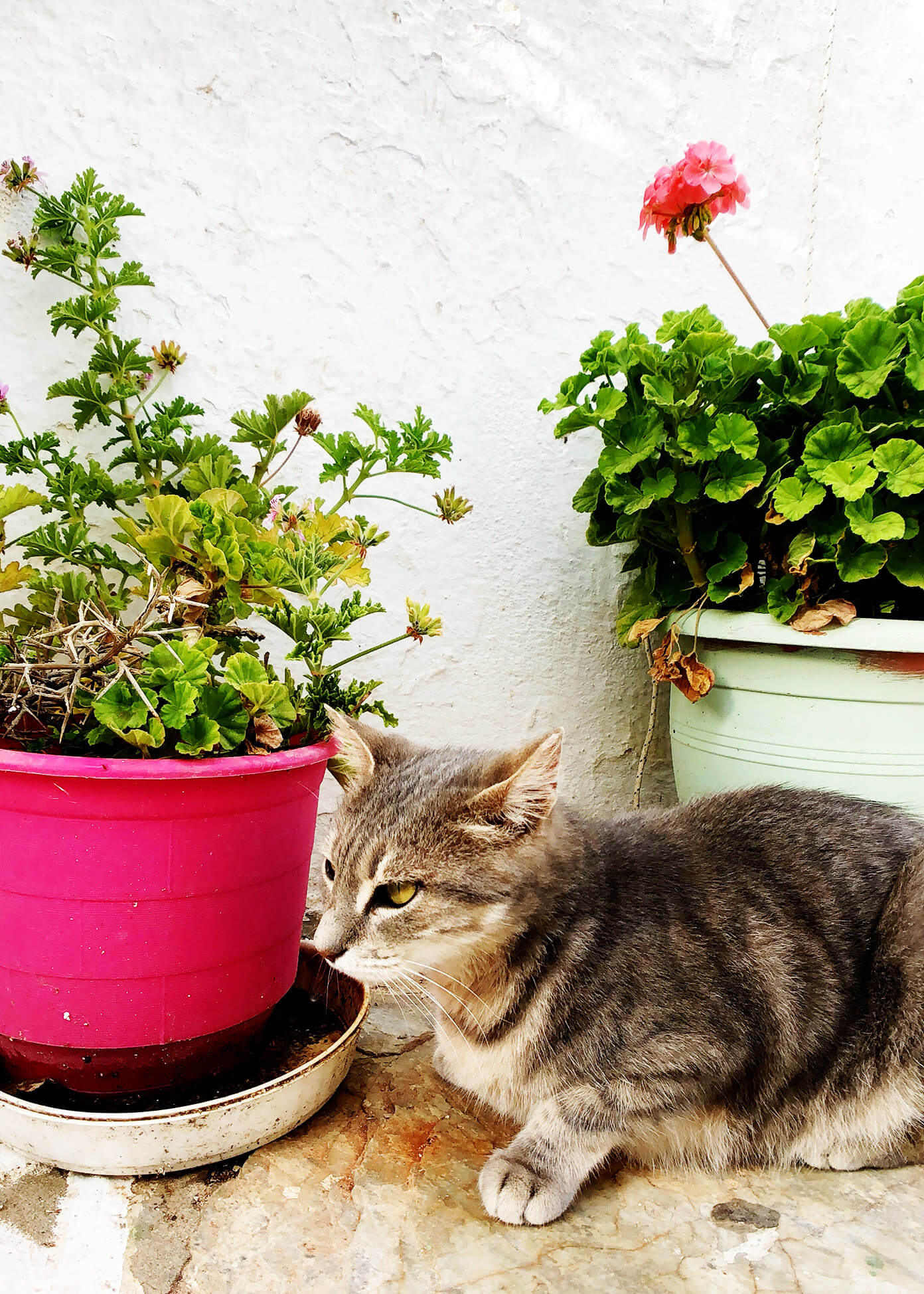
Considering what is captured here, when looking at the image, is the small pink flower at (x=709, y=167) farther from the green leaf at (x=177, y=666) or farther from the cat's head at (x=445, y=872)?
the green leaf at (x=177, y=666)

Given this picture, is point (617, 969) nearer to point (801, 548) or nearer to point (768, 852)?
point (768, 852)

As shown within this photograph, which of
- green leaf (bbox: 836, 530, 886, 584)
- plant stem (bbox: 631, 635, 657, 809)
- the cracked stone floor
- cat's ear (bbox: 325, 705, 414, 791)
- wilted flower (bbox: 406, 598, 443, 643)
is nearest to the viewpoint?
the cracked stone floor

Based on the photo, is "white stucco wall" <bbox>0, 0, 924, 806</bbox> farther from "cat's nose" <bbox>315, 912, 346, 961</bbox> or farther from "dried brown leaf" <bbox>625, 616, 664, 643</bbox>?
"cat's nose" <bbox>315, 912, 346, 961</bbox>

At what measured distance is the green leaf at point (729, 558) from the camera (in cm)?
161

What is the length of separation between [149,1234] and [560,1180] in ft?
1.72

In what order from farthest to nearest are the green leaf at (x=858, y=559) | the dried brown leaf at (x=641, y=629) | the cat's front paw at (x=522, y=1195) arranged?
1. the dried brown leaf at (x=641, y=629)
2. the green leaf at (x=858, y=559)
3. the cat's front paw at (x=522, y=1195)

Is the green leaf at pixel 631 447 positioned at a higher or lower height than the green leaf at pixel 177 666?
higher

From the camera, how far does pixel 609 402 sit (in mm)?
1578

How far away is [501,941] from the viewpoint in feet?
3.70

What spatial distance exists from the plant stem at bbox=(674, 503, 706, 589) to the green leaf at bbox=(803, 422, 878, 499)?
259mm

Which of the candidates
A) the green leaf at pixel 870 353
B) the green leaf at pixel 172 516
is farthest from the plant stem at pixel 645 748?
the green leaf at pixel 172 516

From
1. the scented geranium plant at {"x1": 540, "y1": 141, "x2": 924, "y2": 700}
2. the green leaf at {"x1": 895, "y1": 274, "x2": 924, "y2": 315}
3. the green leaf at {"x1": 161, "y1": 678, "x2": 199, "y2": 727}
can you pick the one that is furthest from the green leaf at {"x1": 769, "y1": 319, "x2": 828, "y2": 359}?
the green leaf at {"x1": 161, "y1": 678, "x2": 199, "y2": 727}

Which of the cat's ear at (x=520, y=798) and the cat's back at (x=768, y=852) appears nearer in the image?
the cat's ear at (x=520, y=798)

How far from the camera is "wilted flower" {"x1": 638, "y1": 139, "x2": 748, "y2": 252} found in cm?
156
